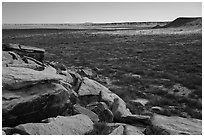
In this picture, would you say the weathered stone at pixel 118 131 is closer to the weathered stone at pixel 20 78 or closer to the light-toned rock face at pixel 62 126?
the light-toned rock face at pixel 62 126

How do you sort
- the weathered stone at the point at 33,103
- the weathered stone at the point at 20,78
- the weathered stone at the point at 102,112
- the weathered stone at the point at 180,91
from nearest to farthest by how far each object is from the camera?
1. the weathered stone at the point at 33,103
2. the weathered stone at the point at 20,78
3. the weathered stone at the point at 102,112
4. the weathered stone at the point at 180,91

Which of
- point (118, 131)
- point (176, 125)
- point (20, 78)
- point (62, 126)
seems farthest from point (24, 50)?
point (176, 125)

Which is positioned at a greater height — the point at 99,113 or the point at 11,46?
the point at 11,46

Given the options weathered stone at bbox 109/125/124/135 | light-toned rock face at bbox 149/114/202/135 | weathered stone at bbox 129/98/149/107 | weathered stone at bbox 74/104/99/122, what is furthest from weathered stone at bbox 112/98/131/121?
weathered stone at bbox 129/98/149/107

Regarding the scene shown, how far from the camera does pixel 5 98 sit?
7941 millimetres

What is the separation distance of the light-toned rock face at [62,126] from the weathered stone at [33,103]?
0.50m

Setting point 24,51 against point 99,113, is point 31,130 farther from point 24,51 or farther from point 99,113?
point 24,51

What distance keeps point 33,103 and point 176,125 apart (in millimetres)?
5185

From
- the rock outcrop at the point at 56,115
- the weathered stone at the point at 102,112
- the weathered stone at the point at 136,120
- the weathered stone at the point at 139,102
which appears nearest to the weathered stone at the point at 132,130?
the rock outcrop at the point at 56,115

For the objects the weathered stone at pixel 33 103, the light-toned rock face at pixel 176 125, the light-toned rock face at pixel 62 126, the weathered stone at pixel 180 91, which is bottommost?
the weathered stone at pixel 180 91

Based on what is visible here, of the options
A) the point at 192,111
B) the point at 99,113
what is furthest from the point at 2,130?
the point at 192,111

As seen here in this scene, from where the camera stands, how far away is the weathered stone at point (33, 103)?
7758mm

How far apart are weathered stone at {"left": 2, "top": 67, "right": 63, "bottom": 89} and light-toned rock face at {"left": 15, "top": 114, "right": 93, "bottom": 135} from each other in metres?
Answer: 1.56

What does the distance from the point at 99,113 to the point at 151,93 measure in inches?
225
